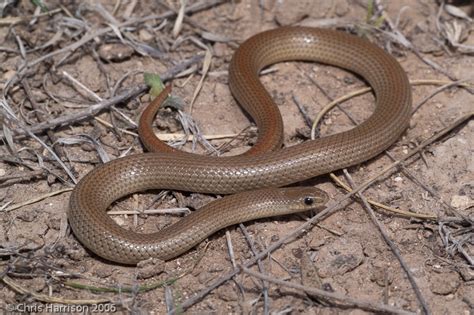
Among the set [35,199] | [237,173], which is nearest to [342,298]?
[237,173]

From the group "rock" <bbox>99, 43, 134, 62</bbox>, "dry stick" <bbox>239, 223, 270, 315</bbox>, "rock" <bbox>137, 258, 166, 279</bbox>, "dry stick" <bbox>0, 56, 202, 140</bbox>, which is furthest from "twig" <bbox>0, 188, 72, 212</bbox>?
"rock" <bbox>99, 43, 134, 62</bbox>

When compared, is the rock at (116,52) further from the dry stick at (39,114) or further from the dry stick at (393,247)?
the dry stick at (393,247)

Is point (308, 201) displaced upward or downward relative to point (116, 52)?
downward

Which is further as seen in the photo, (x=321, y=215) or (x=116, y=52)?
Result: (x=116, y=52)

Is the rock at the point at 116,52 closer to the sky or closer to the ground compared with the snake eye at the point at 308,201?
closer to the sky

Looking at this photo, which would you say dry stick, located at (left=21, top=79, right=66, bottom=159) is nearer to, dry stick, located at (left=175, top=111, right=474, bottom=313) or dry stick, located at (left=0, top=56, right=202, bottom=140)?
dry stick, located at (left=0, top=56, right=202, bottom=140)

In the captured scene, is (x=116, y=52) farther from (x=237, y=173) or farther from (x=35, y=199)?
(x=237, y=173)

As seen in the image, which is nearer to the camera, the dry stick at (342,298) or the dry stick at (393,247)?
the dry stick at (342,298)

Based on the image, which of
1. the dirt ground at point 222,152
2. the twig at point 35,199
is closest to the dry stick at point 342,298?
the dirt ground at point 222,152

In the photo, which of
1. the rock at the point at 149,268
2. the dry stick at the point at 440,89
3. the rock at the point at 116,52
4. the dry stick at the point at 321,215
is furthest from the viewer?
the rock at the point at 116,52
